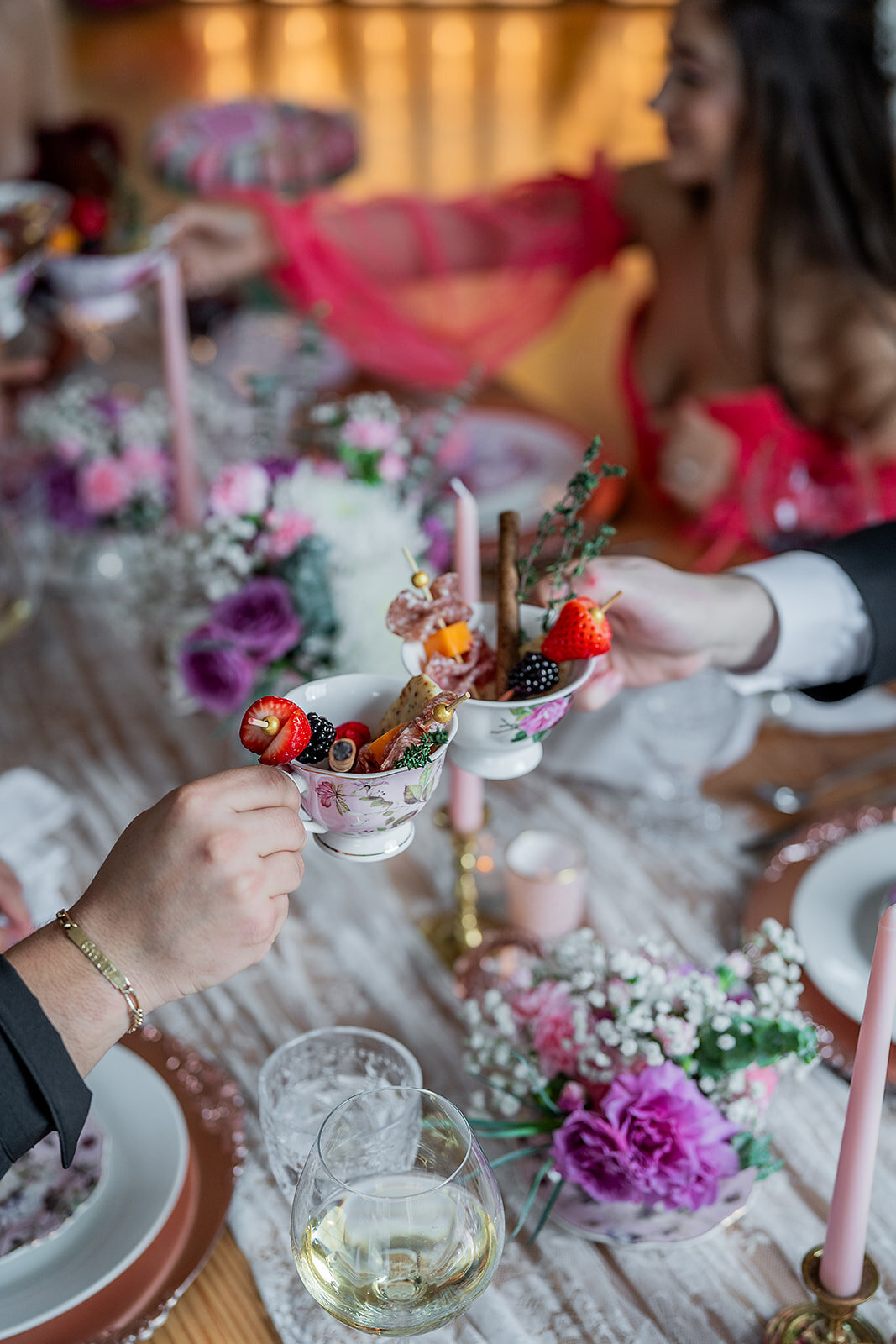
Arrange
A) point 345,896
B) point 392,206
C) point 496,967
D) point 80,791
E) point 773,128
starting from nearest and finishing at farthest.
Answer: point 496,967 → point 345,896 → point 80,791 → point 773,128 → point 392,206

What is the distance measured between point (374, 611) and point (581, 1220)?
0.47 m

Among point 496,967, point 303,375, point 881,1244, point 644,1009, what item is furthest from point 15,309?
point 881,1244

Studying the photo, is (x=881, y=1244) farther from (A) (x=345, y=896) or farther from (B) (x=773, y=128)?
(B) (x=773, y=128)

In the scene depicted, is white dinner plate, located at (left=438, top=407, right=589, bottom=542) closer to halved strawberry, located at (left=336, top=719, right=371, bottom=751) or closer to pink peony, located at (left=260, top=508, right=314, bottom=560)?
pink peony, located at (left=260, top=508, right=314, bottom=560)

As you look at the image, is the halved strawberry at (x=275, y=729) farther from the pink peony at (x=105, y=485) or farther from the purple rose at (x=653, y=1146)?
the pink peony at (x=105, y=485)

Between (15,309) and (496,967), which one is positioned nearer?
(496,967)

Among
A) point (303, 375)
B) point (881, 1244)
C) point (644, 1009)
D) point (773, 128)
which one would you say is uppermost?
point (773, 128)

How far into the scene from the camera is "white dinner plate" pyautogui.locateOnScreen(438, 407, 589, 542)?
1412 mm

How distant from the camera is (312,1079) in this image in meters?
0.74

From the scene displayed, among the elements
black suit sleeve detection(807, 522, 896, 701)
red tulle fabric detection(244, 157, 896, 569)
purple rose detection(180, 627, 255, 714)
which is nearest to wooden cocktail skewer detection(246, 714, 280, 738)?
purple rose detection(180, 627, 255, 714)

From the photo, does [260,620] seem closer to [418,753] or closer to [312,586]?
[312,586]

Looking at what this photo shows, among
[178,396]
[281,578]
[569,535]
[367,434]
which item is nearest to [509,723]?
[569,535]

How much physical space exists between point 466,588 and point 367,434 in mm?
279

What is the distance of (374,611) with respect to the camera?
966 millimetres
